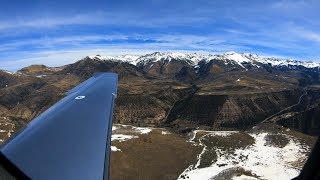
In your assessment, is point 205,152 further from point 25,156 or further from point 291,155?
point 25,156

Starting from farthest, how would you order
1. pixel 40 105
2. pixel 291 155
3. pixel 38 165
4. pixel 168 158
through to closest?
1. pixel 40 105
2. pixel 291 155
3. pixel 168 158
4. pixel 38 165

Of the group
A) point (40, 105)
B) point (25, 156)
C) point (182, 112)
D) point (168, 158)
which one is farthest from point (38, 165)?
point (40, 105)

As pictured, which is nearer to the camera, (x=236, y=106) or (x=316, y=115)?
(x=316, y=115)

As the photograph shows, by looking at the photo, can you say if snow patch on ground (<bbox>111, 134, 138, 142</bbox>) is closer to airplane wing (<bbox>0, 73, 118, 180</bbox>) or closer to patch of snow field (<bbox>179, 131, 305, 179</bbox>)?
patch of snow field (<bbox>179, 131, 305, 179</bbox>)

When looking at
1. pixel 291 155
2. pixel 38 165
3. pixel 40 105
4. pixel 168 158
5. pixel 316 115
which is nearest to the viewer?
pixel 38 165

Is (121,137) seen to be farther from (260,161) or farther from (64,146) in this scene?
(64,146)
